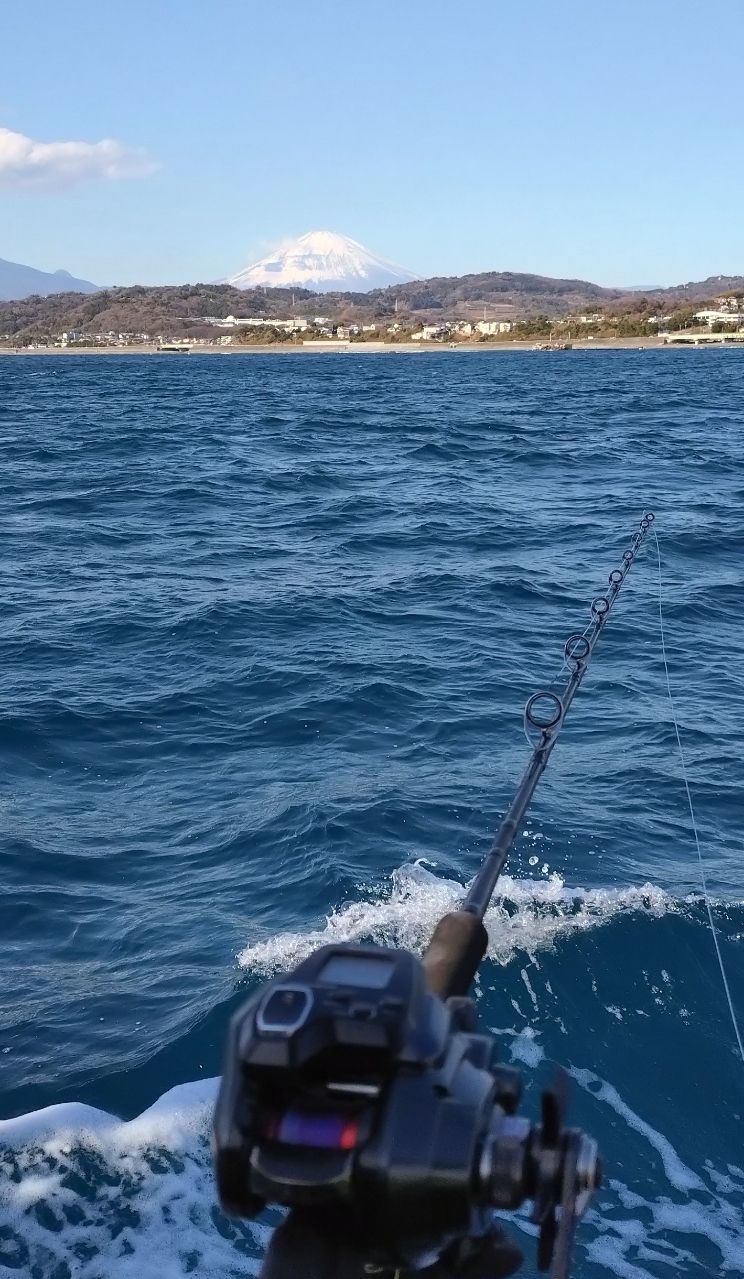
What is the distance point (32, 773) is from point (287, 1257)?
8.53 m

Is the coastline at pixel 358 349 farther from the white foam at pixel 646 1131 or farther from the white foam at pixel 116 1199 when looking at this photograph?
the white foam at pixel 116 1199

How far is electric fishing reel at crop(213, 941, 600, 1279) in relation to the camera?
4.98ft

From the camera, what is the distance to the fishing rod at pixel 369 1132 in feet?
4.99

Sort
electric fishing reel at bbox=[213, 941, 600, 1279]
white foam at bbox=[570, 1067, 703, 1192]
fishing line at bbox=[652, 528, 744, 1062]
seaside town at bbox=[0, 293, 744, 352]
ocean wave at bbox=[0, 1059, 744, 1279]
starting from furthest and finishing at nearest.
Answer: seaside town at bbox=[0, 293, 744, 352] → fishing line at bbox=[652, 528, 744, 1062] → white foam at bbox=[570, 1067, 703, 1192] → ocean wave at bbox=[0, 1059, 744, 1279] → electric fishing reel at bbox=[213, 941, 600, 1279]

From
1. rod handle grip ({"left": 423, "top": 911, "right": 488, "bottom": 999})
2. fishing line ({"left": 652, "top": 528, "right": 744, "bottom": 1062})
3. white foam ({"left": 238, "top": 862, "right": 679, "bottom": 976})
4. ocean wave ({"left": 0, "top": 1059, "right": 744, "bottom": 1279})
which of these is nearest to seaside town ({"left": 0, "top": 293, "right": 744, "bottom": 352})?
fishing line ({"left": 652, "top": 528, "right": 744, "bottom": 1062})

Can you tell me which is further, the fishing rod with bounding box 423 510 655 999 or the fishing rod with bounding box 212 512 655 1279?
the fishing rod with bounding box 423 510 655 999

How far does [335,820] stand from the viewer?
27.9 ft

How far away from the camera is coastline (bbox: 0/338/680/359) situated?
142000 mm

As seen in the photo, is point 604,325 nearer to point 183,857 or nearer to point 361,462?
point 361,462

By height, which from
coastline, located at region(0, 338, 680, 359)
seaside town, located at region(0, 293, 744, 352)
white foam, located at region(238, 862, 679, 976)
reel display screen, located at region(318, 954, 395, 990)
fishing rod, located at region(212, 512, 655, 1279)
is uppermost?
seaside town, located at region(0, 293, 744, 352)

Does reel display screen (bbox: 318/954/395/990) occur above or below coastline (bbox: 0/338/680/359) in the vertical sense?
below

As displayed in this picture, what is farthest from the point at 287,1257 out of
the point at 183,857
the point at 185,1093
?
the point at 183,857

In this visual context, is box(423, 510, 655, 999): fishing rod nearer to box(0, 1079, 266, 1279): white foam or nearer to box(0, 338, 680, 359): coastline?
box(0, 1079, 266, 1279): white foam

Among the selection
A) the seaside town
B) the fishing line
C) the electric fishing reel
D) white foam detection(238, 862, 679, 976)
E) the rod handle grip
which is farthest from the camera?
the seaside town
